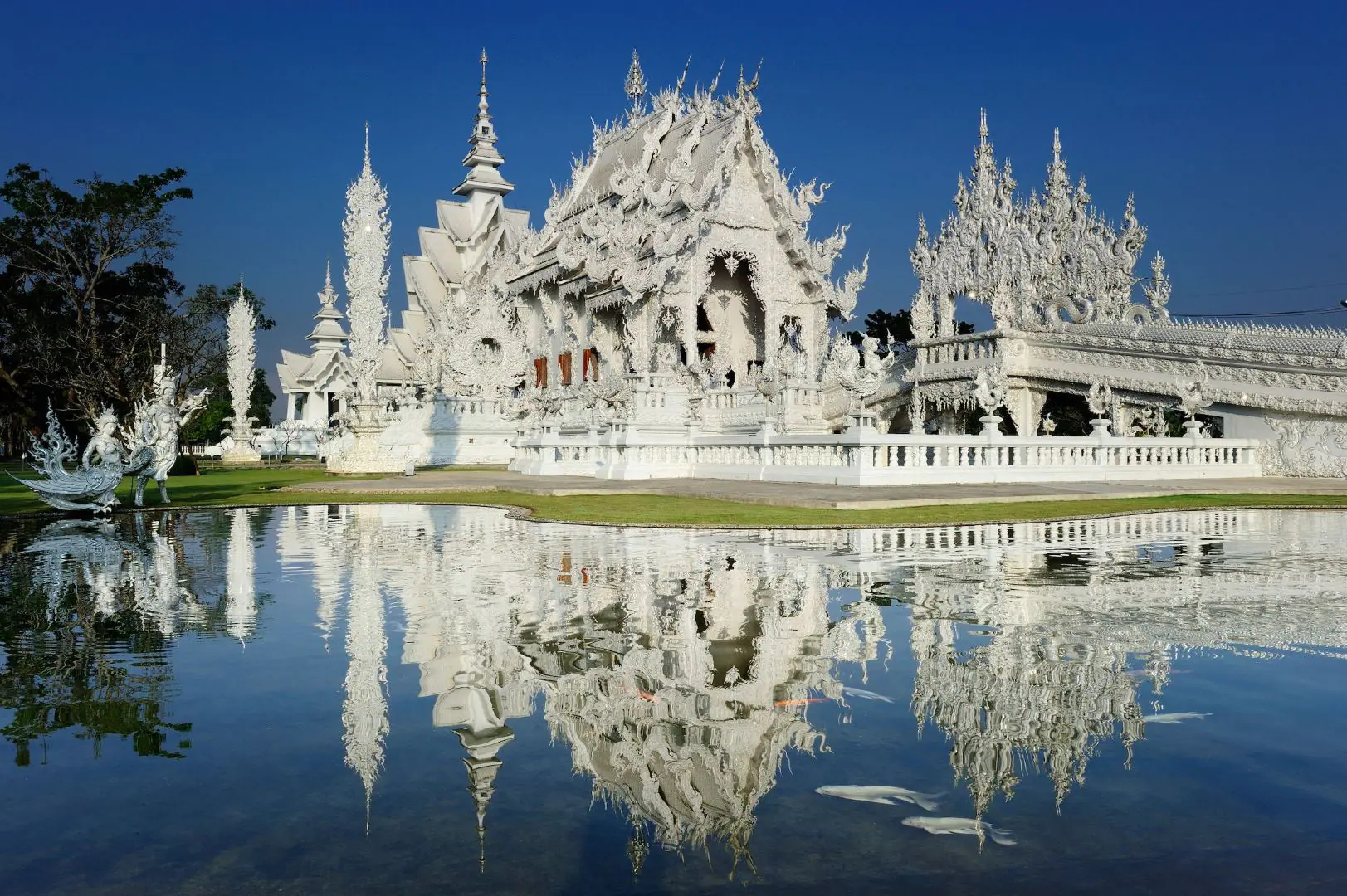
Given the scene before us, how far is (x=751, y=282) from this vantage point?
3384 centimetres

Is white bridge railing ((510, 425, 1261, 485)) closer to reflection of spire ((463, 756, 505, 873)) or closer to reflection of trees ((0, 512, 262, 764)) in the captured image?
reflection of trees ((0, 512, 262, 764))

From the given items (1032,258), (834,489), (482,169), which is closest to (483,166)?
(482,169)

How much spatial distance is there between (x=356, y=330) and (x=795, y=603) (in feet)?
90.5

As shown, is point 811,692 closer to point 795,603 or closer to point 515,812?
point 515,812

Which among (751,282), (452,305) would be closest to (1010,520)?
(751,282)

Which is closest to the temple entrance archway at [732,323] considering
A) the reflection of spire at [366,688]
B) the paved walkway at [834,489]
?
the paved walkway at [834,489]

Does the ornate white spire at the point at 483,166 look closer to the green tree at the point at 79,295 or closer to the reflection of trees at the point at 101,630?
the green tree at the point at 79,295

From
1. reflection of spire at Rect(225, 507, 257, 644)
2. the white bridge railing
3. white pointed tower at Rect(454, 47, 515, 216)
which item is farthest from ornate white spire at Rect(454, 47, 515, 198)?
reflection of spire at Rect(225, 507, 257, 644)

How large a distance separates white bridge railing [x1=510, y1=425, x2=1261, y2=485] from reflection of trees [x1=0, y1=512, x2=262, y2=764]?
37.1ft

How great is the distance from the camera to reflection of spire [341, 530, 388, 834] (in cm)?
416

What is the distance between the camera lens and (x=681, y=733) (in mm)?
4391

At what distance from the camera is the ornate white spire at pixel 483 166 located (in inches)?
2189

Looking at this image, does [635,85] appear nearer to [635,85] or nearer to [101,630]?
[635,85]

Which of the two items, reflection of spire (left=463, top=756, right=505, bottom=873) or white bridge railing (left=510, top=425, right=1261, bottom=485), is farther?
white bridge railing (left=510, top=425, right=1261, bottom=485)
